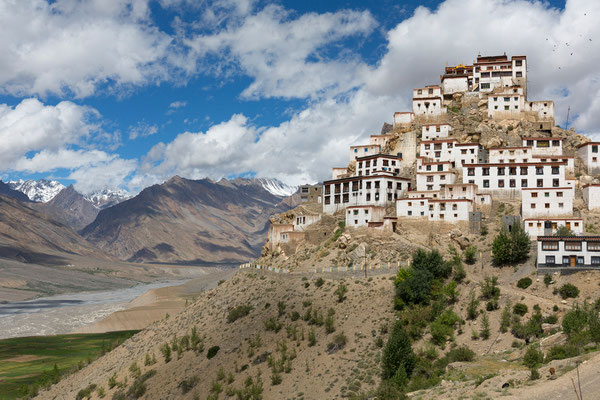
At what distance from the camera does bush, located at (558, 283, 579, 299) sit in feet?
164

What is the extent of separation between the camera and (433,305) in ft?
174

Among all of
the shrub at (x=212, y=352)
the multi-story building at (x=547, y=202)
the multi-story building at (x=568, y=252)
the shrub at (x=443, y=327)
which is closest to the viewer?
the shrub at (x=443, y=327)

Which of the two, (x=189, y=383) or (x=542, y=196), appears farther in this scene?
(x=542, y=196)

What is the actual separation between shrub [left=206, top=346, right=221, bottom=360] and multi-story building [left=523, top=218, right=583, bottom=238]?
36.3 m

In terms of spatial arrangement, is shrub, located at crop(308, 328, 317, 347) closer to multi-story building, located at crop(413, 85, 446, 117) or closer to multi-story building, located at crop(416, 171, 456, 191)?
multi-story building, located at crop(416, 171, 456, 191)

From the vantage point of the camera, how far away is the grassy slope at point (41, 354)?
279ft

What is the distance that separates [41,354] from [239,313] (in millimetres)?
59896

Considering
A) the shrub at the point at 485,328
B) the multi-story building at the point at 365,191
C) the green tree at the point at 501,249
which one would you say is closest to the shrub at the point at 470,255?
the green tree at the point at 501,249

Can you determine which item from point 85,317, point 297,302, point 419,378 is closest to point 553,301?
point 419,378

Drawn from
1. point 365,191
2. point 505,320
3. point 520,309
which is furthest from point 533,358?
point 365,191

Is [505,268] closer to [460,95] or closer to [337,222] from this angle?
[337,222]

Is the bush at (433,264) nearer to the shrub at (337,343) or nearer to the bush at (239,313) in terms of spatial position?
the shrub at (337,343)

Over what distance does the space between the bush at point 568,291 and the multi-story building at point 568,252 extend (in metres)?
3.09

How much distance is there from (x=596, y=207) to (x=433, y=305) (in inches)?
1046
